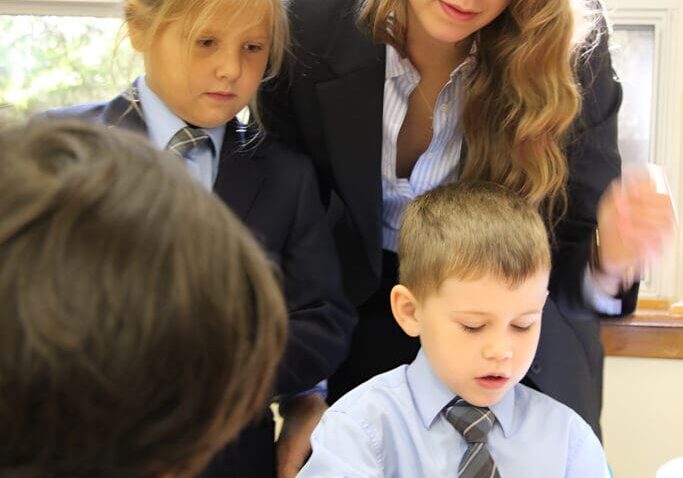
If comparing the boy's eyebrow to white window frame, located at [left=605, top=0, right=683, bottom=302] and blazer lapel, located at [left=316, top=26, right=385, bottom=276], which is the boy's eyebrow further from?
white window frame, located at [left=605, top=0, right=683, bottom=302]

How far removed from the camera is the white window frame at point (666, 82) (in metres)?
2.56

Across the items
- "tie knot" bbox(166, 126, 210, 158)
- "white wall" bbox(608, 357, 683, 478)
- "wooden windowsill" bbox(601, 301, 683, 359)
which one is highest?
"tie knot" bbox(166, 126, 210, 158)

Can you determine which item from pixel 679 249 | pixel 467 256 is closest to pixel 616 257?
pixel 467 256

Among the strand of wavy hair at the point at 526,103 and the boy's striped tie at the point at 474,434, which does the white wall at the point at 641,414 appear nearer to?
the strand of wavy hair at the point at 526,103

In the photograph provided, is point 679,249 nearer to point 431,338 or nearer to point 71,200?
point 431,338

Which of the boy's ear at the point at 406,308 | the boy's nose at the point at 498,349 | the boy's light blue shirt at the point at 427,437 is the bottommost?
the boy's light blue shirt at the point at 427,437

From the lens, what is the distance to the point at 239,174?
1628 millimetres

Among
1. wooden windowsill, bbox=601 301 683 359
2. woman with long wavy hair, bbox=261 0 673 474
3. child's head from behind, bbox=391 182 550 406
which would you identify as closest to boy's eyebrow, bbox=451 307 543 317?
child's head from behind, bbox=391 182 550 406

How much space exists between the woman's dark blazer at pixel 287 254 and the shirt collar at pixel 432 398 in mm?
172

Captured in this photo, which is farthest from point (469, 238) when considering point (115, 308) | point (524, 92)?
point (115, 308)

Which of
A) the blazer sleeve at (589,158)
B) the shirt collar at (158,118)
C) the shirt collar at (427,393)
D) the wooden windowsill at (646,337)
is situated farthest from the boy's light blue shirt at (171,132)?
the wooden windowsill at (646,337)

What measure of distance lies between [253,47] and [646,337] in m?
1.39

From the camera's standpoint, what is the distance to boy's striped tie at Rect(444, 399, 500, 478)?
1424mm

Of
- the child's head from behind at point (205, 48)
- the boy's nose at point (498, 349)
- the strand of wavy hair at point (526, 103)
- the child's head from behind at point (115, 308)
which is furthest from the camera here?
the strand of wavy hair at point (526, 103)
